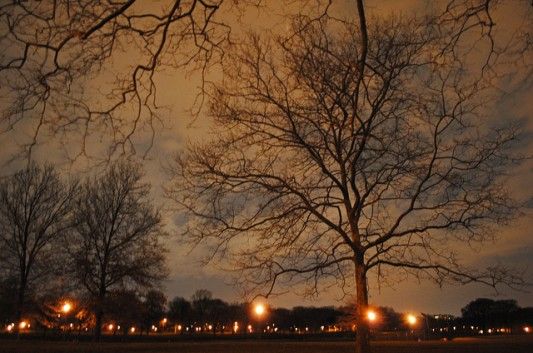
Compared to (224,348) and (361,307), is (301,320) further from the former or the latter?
(361,307)

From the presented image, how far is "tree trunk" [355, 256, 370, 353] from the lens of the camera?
13.9 m

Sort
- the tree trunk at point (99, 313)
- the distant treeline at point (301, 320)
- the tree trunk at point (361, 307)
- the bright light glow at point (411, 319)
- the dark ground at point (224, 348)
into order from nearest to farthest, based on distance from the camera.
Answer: the tree trunk at point (361, 307)
the dark ground at point (224, 348)
the tree trunk at point (99, 313)
the bright light glow at point (411, 319)
the distant treeline at point (301, 320)

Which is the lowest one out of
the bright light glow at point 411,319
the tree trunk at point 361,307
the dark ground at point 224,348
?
the dark ground at point 224,348

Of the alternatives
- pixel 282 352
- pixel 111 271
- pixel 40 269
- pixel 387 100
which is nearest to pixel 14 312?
pixel 40 269

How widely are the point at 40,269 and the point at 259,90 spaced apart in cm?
2626

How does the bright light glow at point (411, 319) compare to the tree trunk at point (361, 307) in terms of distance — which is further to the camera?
the bright light glow at point (411, 319)

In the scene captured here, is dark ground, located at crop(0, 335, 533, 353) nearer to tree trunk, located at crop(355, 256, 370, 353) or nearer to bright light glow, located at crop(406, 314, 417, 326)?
tree trunk, located at crop(355, 256, 370, 353)

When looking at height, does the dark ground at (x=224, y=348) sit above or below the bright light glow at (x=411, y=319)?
below

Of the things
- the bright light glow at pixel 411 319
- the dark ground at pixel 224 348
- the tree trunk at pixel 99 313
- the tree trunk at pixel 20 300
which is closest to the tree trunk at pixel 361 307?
the dark ground at pixel 224 348

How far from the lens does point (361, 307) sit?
45.7ft

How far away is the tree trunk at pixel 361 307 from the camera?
13914mm

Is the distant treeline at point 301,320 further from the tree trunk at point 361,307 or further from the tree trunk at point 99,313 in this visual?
the tree trunk at point 361,307

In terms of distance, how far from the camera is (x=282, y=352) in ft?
83.9

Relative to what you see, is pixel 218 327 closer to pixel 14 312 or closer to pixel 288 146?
pixel 14 312
